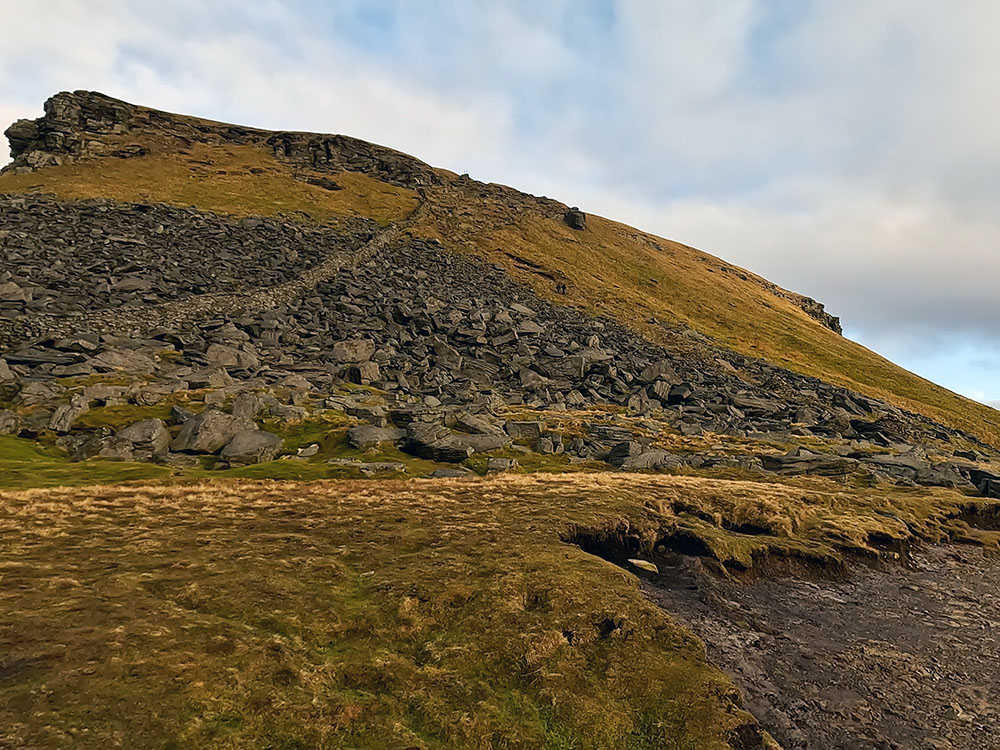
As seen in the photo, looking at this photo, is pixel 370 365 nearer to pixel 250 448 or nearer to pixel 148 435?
pixel 250 448

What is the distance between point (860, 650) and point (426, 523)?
1529cm

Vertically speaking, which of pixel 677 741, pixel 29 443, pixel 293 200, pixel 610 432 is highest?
pixel 293 200

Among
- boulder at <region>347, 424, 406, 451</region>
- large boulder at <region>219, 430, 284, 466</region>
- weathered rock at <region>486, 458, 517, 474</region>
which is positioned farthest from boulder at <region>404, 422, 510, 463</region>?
large boulder at <region>219, 430, 284, 466</region>

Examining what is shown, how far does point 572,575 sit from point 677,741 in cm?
680

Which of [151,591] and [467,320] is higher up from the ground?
[467,320]

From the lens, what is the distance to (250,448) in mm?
33156

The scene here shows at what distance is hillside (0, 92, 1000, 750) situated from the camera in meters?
11.9

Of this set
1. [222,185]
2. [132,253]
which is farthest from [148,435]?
[222,185]

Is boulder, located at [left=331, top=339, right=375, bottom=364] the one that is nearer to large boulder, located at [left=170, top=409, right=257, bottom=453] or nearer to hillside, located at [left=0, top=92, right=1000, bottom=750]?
hillside, located at [left=0, top=92, right=1000, bottom=750]

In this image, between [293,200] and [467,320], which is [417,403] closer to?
[467,320]

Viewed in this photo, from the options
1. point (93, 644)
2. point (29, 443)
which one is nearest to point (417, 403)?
point (29, 443)

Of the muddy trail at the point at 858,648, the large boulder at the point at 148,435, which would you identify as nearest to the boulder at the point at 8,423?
the large boulder at the point at 148,435

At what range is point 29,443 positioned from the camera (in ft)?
103

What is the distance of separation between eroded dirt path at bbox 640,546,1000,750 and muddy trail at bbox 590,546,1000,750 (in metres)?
0.04
